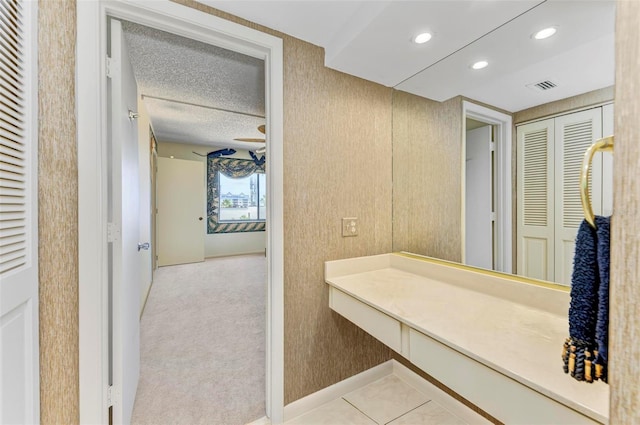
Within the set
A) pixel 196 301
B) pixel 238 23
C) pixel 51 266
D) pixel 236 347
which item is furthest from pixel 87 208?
pixel 196 301

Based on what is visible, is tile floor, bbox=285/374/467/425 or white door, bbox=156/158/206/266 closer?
tile floor, bbox=285/374/467/425

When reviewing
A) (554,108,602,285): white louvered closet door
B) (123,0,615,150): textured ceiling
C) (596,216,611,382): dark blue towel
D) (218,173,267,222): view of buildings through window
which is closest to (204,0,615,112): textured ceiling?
(123,0,615,150): textured ceiling

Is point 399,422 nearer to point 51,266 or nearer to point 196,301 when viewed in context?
point 51,266

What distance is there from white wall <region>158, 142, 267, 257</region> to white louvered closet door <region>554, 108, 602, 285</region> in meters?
5.56

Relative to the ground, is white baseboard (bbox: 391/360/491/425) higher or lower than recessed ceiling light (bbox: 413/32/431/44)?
lower

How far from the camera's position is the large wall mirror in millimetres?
1056

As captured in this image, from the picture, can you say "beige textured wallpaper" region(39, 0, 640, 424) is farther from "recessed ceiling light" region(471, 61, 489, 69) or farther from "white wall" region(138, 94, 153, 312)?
"white wall" region(138, 94, 153, 312)

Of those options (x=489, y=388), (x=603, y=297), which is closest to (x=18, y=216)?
(x=603, y=297)

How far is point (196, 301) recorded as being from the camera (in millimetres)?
A: 3350

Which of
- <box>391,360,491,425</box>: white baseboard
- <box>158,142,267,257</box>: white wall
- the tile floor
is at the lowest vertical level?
the tile floor

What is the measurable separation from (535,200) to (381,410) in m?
1.43

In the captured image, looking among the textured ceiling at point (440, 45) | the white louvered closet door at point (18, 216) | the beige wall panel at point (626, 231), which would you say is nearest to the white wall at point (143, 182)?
the textured ceiling at point (440, 45)

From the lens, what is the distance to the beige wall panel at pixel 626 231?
27 centimetres

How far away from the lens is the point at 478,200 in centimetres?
148
